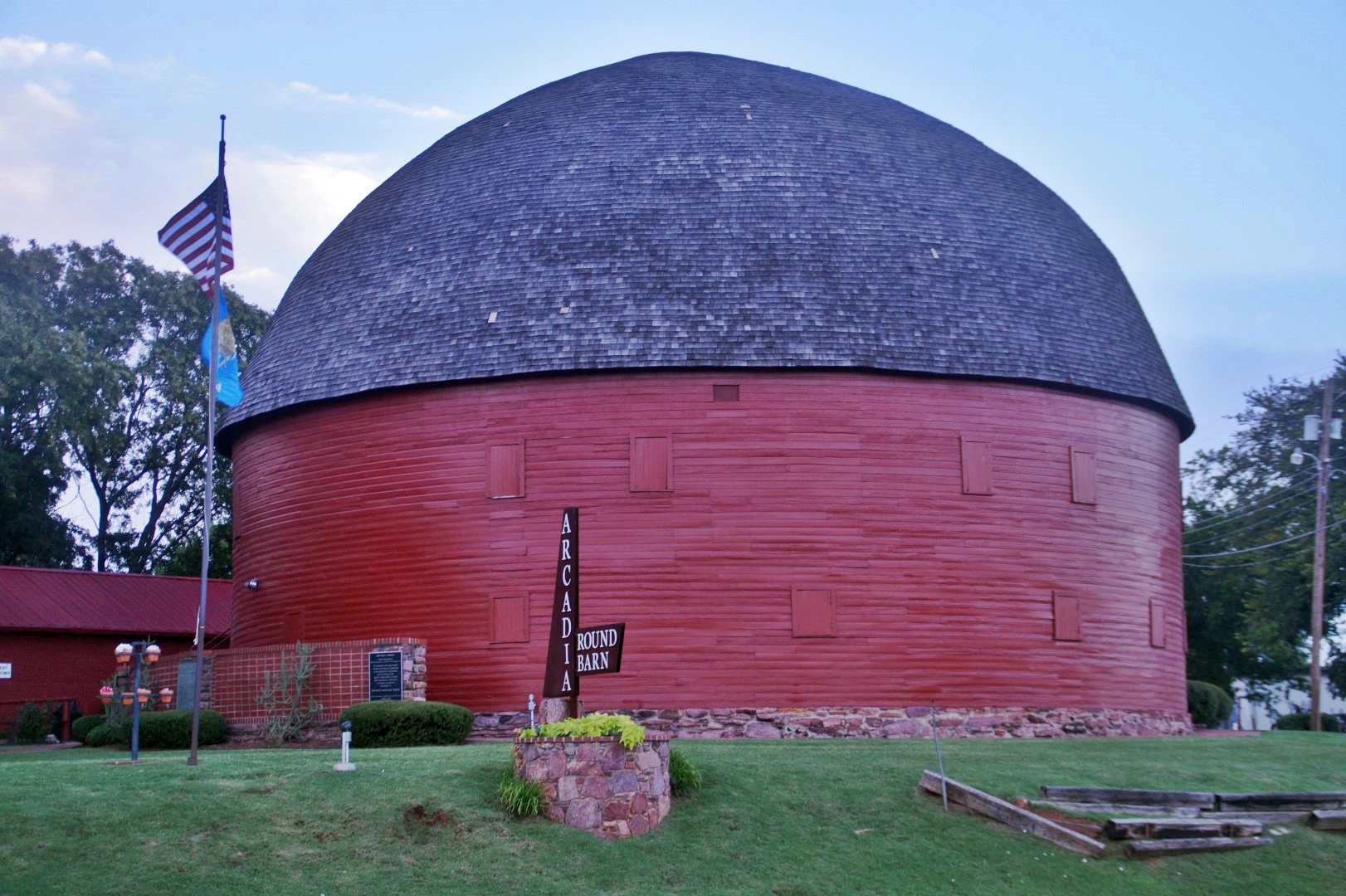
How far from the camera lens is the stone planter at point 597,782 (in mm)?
14523

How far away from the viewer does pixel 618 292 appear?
23469mm

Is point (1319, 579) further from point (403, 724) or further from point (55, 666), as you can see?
point (55, 666)

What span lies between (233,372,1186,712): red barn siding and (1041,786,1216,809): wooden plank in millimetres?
6111

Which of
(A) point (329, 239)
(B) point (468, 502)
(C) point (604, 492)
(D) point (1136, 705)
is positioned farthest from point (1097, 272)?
(A) point (329, 239)

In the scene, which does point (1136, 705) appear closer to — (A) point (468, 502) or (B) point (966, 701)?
(B) point (966, 701)

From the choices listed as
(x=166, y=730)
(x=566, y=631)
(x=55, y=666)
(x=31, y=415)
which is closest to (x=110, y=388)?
(x=31, y=415)

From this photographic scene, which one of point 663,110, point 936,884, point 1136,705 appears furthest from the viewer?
point 663,110

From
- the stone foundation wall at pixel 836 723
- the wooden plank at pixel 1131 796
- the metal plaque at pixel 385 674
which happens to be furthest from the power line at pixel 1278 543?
the metal plaque at pixel 385 674

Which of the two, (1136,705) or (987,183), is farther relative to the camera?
(987,183)

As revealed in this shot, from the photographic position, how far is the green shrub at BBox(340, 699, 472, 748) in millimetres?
20719

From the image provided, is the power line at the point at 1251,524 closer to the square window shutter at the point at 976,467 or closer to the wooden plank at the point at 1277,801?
the square window shutter at the point at 976,467

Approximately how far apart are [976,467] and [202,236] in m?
11.8

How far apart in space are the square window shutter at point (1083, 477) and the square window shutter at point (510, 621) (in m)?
8.84

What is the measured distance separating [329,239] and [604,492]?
886cm
